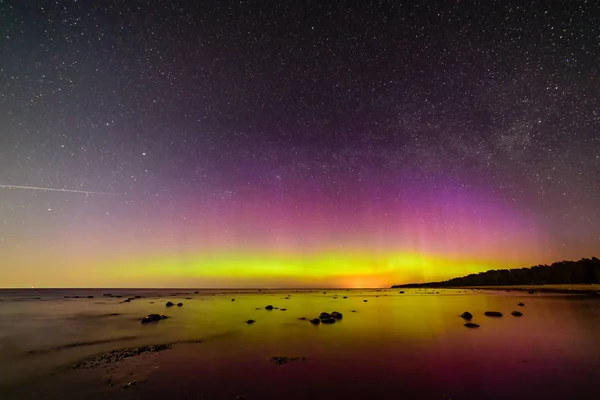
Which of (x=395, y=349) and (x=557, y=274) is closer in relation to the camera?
(x=395, y=349)

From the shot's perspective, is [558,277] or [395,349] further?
[558,277]

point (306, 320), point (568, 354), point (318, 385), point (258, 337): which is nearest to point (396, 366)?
point (318, 385)

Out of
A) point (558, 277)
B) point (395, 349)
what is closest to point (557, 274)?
point (558, 277)

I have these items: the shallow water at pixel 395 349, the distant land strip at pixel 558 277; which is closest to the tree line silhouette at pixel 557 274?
the distant land strip at pixel 558 277

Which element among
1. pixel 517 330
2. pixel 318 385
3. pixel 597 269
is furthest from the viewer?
pixel 597 269

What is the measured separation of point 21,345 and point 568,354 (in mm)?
39336

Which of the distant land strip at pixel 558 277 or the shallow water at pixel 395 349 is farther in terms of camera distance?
the distant land strip at pixel 558 277

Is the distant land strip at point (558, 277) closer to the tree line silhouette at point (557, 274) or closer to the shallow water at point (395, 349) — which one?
the tree line silhouette at point (557, 274)

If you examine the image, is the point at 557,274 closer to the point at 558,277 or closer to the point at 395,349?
the point at 558,277

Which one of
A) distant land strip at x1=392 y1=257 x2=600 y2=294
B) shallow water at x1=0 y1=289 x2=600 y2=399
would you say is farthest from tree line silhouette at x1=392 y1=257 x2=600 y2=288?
shallow water at x1=0 y1=289 x2=600 y2=399

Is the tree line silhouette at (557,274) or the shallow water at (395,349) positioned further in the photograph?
the tree line silhouette at (557,274)

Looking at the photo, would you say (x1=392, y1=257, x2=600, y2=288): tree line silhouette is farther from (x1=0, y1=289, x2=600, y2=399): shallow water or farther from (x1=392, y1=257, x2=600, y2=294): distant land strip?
(x1=0, y1=289, x2=600, y2=399): shallow water

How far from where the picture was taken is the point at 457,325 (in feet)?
108

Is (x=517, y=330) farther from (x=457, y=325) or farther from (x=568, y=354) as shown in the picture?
(x=568, y=354)
